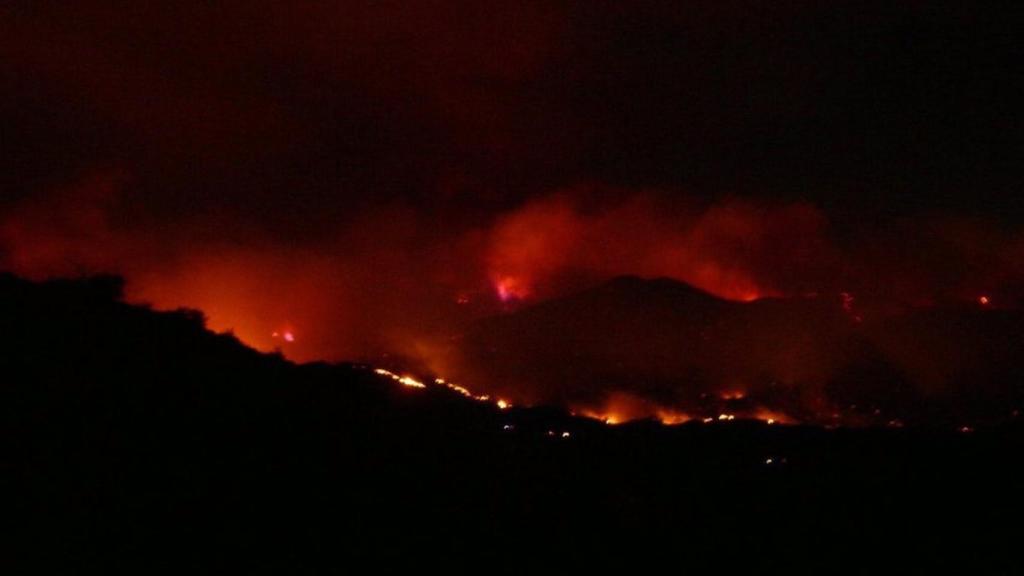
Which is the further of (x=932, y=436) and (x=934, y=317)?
(x=934, y=317)

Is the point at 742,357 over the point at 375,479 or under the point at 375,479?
over

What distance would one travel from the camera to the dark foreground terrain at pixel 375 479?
10984 mm

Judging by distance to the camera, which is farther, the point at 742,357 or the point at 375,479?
the point at 742,357

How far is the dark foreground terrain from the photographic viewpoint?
432 inches

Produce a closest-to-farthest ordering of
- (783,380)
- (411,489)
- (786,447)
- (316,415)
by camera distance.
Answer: (411,489) < (316,415) < (786,447) < (783,380)

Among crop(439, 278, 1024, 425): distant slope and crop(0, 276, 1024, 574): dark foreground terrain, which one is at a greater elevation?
crop(439, 278, 1024, 425): distant slope

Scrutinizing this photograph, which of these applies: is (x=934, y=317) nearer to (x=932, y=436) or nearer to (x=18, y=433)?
(x=932, y=436)

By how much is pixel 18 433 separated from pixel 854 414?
933 inches

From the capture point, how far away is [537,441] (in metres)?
17.1

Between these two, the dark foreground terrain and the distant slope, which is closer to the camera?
the dark foreground terrain

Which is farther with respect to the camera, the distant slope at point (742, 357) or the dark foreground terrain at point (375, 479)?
the distant slope at point (742, 357)

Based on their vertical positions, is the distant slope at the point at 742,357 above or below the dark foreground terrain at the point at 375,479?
above

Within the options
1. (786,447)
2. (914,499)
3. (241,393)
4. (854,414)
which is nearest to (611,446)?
(786,447)

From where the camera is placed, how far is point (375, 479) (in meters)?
13.1
